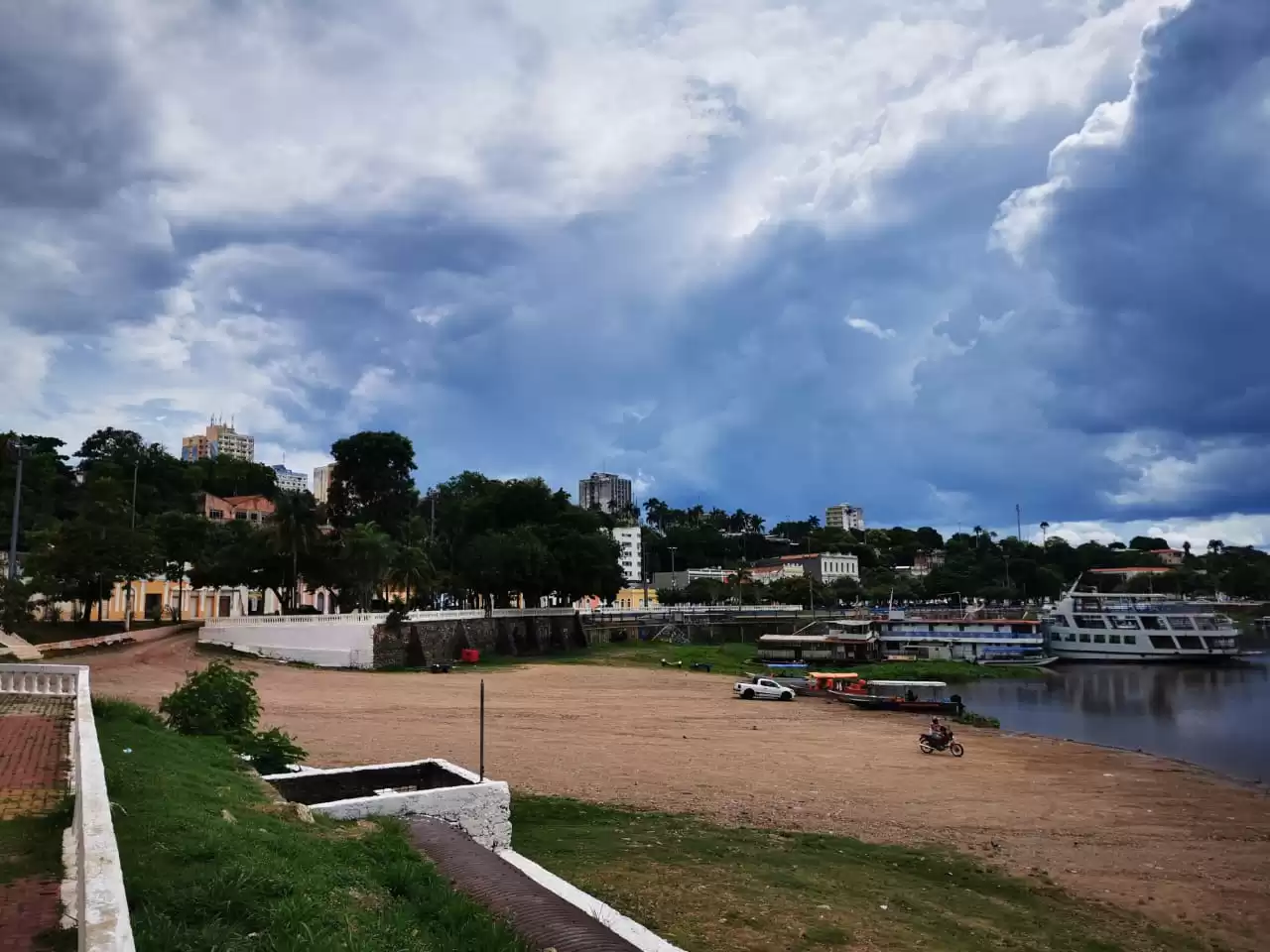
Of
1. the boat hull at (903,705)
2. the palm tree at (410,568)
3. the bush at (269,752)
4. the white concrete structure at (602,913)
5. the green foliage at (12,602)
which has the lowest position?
the boat hull at (903,705)

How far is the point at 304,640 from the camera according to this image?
178ft

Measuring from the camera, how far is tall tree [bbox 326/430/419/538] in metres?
86.6

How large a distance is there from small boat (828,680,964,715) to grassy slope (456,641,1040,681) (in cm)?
1459

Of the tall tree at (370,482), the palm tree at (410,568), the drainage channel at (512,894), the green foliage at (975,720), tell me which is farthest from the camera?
the tall tree at (370,482)

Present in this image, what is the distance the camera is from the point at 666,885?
1293cm

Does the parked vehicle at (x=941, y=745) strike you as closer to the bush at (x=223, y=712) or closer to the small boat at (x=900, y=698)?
A: the small boat at (x=900, y=698)

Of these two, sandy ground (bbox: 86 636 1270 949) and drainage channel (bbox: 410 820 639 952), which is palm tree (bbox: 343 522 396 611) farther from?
drainage channel (bbox: 410 820 639 952)

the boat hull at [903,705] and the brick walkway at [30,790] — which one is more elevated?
the brick walkway at [30,790]

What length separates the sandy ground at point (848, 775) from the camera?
18.0m

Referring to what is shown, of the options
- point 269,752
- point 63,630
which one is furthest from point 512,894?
point 63,630

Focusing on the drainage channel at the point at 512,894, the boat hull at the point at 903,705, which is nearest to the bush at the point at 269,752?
the drainage channel at the point at 512,894

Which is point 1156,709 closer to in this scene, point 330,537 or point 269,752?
point 269,752

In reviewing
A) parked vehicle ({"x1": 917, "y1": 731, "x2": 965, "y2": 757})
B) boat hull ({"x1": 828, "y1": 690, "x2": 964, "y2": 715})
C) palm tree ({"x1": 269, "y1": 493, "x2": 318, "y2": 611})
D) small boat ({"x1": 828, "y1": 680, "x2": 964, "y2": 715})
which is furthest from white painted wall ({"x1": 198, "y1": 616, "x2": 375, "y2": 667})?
parked vehicle ({"x1": 917, "y1": 731, "x2": 965, "y2": 757})

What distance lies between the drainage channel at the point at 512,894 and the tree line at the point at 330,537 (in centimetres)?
3389
